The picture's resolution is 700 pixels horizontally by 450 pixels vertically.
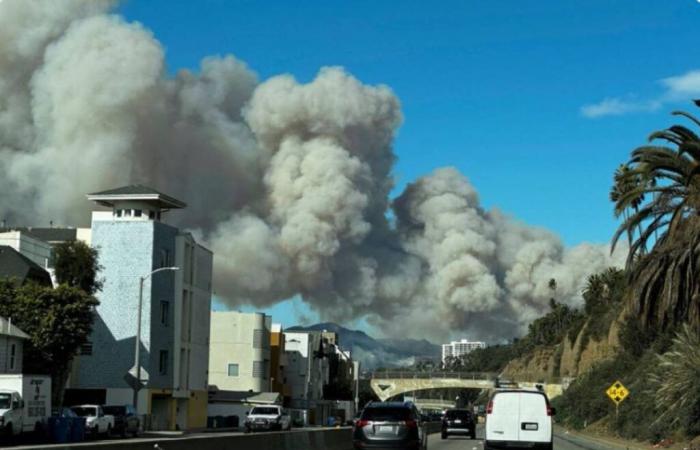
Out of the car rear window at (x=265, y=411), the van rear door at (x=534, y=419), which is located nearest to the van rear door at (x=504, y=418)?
the van rear door at (x=534, y=419)

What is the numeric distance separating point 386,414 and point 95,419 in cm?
2535

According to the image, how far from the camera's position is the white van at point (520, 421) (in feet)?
→ 93.8

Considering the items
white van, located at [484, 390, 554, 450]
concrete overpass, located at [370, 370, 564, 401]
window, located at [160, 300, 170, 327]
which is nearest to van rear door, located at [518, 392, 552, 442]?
white van, located at [484, 390, 554, 450]

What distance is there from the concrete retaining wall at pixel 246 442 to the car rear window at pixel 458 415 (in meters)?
21.8

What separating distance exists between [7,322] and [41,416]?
16554mm

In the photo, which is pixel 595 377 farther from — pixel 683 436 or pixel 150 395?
pixel 683 436

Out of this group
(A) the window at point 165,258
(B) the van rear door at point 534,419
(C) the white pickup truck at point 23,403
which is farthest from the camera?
(A) the window at point 165,258

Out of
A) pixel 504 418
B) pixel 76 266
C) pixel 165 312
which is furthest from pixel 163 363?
pixel 504 418

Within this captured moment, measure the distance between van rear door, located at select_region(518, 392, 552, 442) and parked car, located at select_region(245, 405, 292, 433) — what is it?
116 feet

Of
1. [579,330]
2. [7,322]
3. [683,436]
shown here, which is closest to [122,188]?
[7,322]

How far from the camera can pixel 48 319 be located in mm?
59438

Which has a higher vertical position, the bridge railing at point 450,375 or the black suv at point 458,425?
the bridge railing at point 450,375

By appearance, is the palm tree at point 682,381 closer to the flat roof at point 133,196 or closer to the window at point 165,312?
the window at point 165,312

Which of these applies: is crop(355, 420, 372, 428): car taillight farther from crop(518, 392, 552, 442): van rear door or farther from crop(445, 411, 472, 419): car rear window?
crop(445, 411, 472, 419): car rear window
